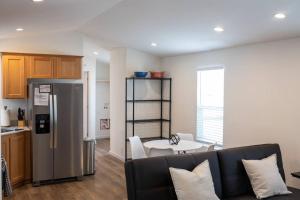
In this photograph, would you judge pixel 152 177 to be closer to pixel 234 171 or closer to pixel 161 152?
pixel 234 171

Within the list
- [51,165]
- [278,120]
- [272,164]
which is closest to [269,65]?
[278,120]

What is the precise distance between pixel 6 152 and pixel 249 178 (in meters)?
3.66

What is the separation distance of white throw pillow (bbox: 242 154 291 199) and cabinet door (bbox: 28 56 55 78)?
3857mm

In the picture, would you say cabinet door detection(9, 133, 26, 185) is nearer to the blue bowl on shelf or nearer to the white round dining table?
the white round dining table

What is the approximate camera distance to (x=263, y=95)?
15.7ft

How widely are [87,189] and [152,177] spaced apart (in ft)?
7.98

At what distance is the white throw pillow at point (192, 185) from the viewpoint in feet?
9.68

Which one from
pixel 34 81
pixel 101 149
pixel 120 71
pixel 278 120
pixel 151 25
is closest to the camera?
pixel 278 120

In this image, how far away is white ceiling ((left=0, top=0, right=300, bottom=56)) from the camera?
3463 mm

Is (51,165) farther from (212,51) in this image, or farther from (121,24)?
(212,51)

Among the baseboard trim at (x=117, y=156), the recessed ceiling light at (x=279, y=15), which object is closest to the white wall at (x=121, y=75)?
the baseboard trim at (x=117, y=156)

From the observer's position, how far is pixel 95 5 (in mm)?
4062

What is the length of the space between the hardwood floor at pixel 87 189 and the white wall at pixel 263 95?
2093mm

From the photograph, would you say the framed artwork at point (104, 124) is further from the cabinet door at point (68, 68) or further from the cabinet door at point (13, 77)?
the cabinet door at point (13, 77)
